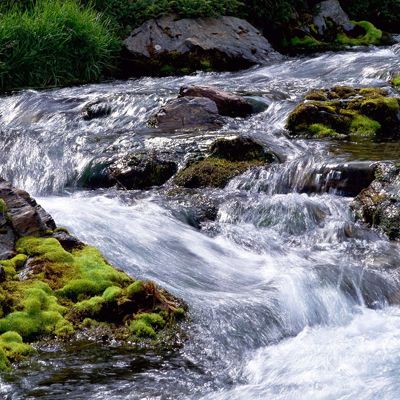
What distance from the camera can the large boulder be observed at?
14.4 m

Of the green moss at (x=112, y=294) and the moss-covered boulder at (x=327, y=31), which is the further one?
the moss-covered boulder at (x=327, y=31)

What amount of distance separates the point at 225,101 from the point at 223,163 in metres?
2.51

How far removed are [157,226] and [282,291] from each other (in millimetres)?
Answer: 1776

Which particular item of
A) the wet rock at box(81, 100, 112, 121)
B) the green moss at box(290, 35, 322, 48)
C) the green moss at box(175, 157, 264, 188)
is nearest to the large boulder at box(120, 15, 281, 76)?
the green moss at box(290, 35, 322, 48)

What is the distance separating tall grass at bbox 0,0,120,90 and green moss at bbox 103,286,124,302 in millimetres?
9638

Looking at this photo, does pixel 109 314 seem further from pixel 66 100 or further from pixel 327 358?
pixel 66 100

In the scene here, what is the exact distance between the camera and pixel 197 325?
12.5ft

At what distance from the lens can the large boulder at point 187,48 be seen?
47.4 ft

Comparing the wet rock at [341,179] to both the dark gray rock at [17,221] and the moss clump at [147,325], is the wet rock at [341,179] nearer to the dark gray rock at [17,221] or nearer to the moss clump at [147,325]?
the dark gray rock at [17,221]

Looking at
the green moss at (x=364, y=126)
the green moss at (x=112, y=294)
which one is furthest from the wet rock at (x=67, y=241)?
the green moss at (x=364, y=126)

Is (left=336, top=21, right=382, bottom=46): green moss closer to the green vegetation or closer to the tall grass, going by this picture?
the tall grass

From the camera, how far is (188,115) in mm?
9039

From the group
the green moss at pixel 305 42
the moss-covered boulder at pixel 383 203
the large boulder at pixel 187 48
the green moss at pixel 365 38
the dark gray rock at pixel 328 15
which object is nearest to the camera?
the moss-covered boulder at pixel 383 203

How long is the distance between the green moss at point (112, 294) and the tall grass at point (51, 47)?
9638 mm
